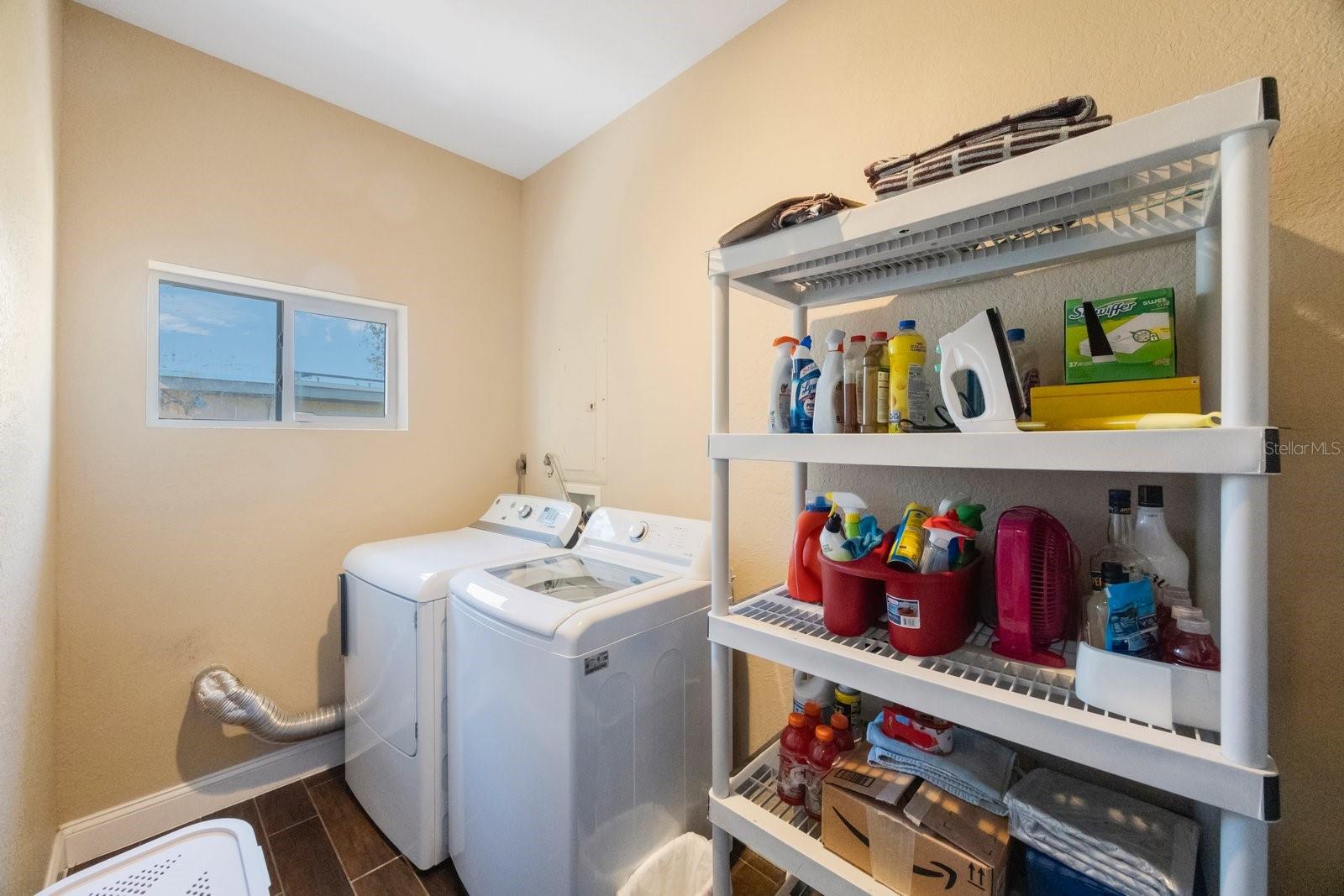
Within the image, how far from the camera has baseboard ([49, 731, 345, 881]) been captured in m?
1.59

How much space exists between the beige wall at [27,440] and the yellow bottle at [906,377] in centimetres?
165

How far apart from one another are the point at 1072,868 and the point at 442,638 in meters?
1.48

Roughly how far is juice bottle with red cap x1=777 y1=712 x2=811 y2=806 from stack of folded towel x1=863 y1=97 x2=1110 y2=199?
108 centimetres

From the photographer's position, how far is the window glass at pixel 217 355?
184 cm

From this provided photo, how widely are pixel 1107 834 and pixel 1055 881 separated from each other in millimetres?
110

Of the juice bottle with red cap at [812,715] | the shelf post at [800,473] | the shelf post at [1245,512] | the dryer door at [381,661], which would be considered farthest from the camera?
the dryer door at [381,661]

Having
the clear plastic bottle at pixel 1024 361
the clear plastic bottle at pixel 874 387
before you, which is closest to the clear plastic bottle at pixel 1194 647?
the clear plastic bottle at pixel 1024 361

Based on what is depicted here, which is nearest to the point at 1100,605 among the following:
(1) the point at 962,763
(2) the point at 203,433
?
(1) the point at 962,763

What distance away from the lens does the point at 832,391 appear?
1022 mm

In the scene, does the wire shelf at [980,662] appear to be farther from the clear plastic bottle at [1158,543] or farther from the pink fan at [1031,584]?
the clear plastic bottle at [1158,543]

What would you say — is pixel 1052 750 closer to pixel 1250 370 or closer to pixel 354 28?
pixel 1250 370

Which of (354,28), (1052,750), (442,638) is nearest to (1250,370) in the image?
(1052,750)

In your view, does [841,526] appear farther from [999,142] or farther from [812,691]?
[999,142]

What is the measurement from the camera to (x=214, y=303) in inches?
76.7
